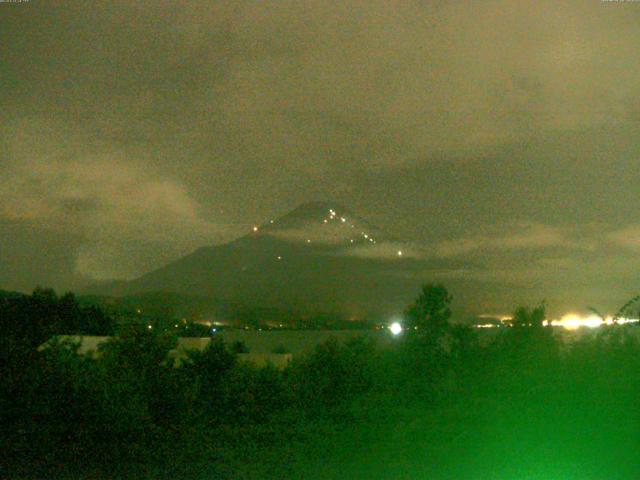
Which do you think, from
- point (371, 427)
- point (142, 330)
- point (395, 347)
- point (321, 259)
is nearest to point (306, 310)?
point (321, 259)

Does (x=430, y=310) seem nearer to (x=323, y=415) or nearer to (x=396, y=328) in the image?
(x=396, y=328)

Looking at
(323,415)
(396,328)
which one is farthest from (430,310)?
(323,415)

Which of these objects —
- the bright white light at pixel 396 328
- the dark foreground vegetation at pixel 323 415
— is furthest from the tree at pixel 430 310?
the dark foreground vegetation at pixel 323 415

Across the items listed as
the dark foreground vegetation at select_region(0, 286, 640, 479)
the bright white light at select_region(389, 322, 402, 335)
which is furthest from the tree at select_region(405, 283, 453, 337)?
the dark foreground vegetation at select_region(0, 286, 640, 479)

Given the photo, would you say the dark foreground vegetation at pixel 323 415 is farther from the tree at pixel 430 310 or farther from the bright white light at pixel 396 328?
the bright white light at pixel 396 328

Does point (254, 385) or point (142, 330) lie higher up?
point (142, 330)

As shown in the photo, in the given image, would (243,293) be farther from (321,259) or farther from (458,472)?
(458,472)

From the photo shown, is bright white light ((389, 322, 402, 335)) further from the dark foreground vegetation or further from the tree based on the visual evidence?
the dark foreground vegetation
